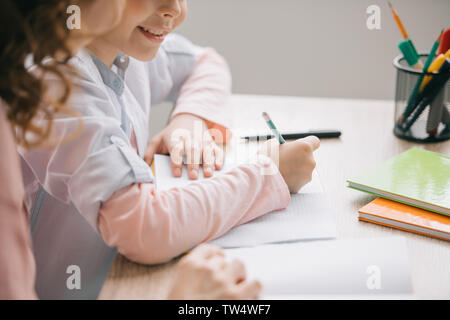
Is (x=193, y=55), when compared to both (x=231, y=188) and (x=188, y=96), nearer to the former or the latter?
(x=188, y=96)

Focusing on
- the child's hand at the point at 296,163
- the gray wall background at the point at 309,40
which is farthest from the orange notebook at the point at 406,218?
the gray wall background at the point at 309,40

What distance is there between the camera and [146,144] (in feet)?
3.50

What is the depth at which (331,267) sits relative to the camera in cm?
61

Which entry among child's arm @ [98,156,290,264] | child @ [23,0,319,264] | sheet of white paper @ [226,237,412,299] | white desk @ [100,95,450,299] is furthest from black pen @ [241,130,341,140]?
sheet of white paper @ [226,237,412,299]

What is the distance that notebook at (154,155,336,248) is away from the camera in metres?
0.67

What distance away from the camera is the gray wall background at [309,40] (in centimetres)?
157

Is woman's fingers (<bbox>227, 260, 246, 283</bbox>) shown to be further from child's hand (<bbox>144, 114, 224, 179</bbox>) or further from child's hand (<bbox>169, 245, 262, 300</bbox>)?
child's hand (<bbox>144, 114, 224, 179</bbox>)

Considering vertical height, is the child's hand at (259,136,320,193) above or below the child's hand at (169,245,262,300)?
above

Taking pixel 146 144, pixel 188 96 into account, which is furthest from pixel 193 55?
pixel 146 144

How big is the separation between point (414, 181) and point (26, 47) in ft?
1.90

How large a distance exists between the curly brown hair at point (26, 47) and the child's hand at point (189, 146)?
30 cm

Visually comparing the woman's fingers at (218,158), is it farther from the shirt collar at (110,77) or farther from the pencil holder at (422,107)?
the pencil holder at (422,107)

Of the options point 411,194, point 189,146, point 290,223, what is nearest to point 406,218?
point 411,194
